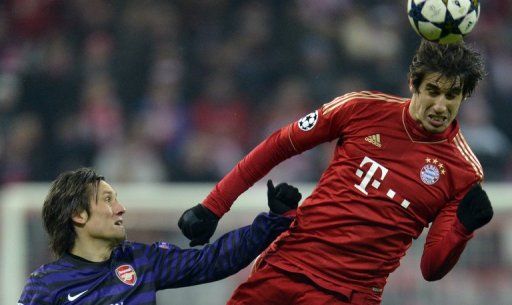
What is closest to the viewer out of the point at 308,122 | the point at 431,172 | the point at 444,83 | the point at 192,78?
the point at 444,83

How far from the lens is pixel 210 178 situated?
9656mm

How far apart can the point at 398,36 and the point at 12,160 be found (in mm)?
4056

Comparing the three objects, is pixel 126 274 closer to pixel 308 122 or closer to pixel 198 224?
pixel 198 224

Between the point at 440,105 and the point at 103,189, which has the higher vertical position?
the point at 440,105

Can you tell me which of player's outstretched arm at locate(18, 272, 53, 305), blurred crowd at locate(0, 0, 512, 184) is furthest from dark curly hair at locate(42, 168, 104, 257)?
blurred crowd at locate(0, 0, 512, 184)

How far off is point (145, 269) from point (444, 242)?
1.23 metres

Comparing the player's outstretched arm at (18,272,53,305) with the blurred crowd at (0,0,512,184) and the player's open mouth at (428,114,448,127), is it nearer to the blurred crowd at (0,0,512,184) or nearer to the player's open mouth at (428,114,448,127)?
the player's open mouth at (428,114,448,127)

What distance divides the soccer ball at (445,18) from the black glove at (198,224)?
1.18 meters

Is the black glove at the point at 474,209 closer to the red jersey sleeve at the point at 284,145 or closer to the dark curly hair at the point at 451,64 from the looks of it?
the dark curly hair at the point at 451,64

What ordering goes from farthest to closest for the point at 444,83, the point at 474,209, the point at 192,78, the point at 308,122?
the point at 192,78 < the point at 308,122 < the point at 444,83 < the point at 474,209

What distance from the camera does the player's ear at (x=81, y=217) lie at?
4.40 metres

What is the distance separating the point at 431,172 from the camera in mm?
4344

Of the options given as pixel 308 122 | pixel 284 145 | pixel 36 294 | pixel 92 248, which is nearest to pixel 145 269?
pixel 92 248

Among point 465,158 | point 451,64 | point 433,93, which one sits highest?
point 451,64
